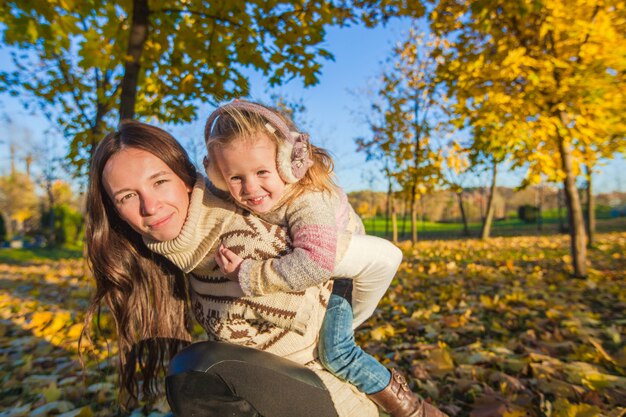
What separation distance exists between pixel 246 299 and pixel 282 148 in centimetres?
59

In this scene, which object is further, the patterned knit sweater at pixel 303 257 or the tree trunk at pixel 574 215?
the tree trunk at pixel 574 215

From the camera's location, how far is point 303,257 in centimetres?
123

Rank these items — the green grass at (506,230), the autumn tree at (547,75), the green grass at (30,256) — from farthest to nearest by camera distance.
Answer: the green grass at (506,230), the green grass at (30,256), the autumn tree at (547,75)

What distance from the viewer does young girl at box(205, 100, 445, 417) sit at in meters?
1.27

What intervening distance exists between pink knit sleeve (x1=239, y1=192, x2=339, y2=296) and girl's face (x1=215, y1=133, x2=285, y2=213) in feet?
0.49

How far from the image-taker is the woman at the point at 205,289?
133 cm

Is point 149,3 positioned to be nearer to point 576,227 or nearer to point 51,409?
point 51,409

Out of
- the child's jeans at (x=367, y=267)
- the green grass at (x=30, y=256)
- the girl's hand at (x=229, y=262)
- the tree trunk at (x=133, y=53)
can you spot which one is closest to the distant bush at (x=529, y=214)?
the green grass at (x=30, y=256)

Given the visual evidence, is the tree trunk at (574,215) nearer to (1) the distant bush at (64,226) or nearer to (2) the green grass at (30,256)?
(2) the green grass at (30,256)

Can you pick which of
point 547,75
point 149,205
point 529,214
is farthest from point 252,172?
point 529,214

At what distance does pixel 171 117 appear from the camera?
4.77 metres

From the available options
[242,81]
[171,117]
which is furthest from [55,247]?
[242,81]

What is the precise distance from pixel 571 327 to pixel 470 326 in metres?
0.81

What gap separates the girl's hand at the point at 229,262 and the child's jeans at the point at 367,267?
1.23 ft
